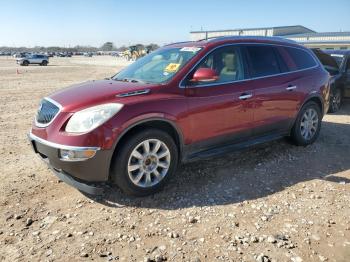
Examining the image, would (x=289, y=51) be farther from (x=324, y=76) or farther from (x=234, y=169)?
(x=234, y=169)

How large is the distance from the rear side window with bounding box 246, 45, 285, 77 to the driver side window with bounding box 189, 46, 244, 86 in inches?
9.3

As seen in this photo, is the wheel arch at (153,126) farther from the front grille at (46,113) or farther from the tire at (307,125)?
the tire at (307,125)

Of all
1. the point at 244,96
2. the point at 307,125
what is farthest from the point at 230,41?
the point at 307,125

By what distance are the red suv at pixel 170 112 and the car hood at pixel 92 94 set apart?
0.04 ft

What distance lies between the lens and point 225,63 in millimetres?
4844

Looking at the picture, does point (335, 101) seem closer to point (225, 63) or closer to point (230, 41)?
point (230, 41)

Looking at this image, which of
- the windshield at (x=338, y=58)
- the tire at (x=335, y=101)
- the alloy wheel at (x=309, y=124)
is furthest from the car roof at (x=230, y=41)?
the windshield at (x=338, y=58)

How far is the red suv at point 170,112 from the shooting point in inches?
148

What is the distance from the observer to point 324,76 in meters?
6.27

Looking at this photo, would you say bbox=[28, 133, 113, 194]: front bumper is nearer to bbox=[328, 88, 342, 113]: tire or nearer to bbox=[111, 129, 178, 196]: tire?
bbox=[111, 129, 178, 196]: tire

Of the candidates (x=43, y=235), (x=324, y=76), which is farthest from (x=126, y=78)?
(x=324, y=76)

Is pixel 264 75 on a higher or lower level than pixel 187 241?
higher

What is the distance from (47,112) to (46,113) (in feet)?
0.06

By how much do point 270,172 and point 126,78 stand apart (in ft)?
8.25
